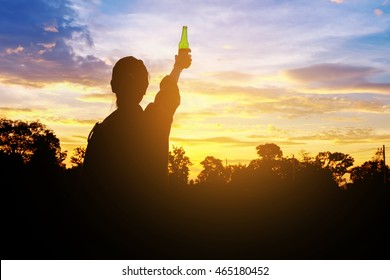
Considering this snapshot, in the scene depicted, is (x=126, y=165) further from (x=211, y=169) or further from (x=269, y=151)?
(x=211, y=169)

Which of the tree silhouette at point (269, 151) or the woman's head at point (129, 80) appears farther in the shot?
the tree silhouette at point (269, 151)

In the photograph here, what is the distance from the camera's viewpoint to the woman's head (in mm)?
2988

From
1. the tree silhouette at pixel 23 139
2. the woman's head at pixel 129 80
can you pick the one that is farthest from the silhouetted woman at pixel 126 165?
the tree silhouette at pixel 23 139

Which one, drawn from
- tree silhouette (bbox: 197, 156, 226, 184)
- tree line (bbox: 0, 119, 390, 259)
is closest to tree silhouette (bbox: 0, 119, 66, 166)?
tree silhouette (bbox: 197, 156, 226, 184)

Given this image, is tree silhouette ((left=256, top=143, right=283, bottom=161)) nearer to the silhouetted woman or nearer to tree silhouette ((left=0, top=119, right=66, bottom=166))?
tree silhouette ((left=0, top=119, right=66, bottom=166))

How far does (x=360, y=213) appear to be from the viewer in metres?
19.9

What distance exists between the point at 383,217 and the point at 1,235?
15565 millimetres

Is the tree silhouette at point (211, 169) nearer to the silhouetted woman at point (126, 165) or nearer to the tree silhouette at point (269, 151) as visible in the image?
the tree silhouette at point (269, 151)

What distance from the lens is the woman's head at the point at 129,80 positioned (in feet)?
9.80

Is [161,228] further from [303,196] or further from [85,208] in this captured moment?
[303,196]

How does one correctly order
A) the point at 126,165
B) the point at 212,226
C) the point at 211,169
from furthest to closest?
the point at 211,169 → the point at 212,226 → the point at 126,165

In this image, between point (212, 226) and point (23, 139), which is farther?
point (23, 139)

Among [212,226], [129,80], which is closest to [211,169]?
[212,226]

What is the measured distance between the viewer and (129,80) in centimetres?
300
